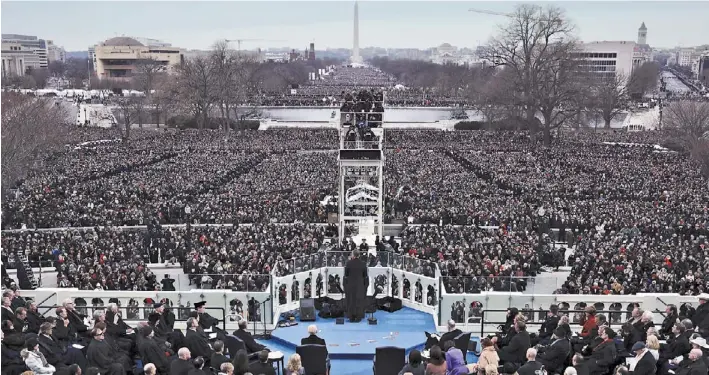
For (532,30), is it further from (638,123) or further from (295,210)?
(295,210)

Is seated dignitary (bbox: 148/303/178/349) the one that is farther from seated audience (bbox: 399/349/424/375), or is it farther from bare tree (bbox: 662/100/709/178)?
bare tree (bbox: 662/100/709/178)

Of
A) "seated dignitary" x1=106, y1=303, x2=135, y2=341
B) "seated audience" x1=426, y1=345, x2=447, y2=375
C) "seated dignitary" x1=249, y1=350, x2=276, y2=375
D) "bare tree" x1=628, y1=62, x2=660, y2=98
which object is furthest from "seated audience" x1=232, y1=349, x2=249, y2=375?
"bare tree" x1=628, y1=62, x2=660, y2=98

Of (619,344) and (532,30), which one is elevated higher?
(532,30)

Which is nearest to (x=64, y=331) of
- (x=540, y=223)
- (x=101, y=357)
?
(x=101, y=357)

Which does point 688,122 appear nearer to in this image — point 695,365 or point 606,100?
point 606,100

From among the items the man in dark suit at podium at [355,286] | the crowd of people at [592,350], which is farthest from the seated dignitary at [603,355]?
the man in dark suit at podium at [355,286]

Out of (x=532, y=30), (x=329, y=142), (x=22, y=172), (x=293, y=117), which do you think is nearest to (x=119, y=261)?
(x=22, y=172)

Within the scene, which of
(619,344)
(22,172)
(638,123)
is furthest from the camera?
(638,123)
